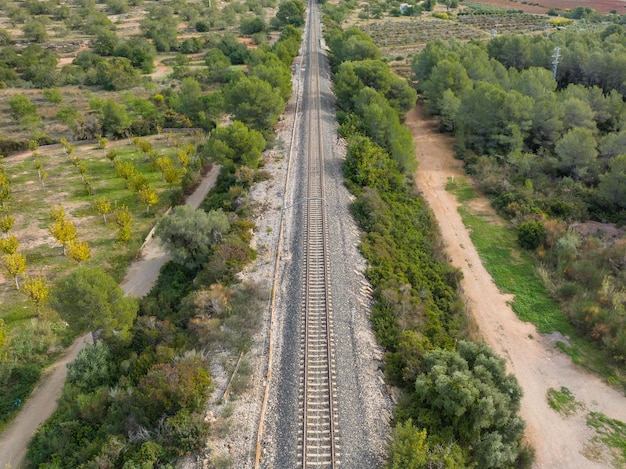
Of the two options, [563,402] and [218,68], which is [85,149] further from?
[563,402]

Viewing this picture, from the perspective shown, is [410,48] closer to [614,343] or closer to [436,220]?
[436,220]

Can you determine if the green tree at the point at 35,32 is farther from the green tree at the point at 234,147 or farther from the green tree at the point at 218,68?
the green tree at the point at 234,147

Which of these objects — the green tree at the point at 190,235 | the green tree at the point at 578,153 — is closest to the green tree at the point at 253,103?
the green tree at the point at 190,235

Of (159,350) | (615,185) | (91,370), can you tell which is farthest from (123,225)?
(615,185)

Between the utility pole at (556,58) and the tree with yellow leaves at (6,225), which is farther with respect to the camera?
the utility pole at (556,58)

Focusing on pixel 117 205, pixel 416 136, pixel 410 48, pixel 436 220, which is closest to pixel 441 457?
pixel 436 220
